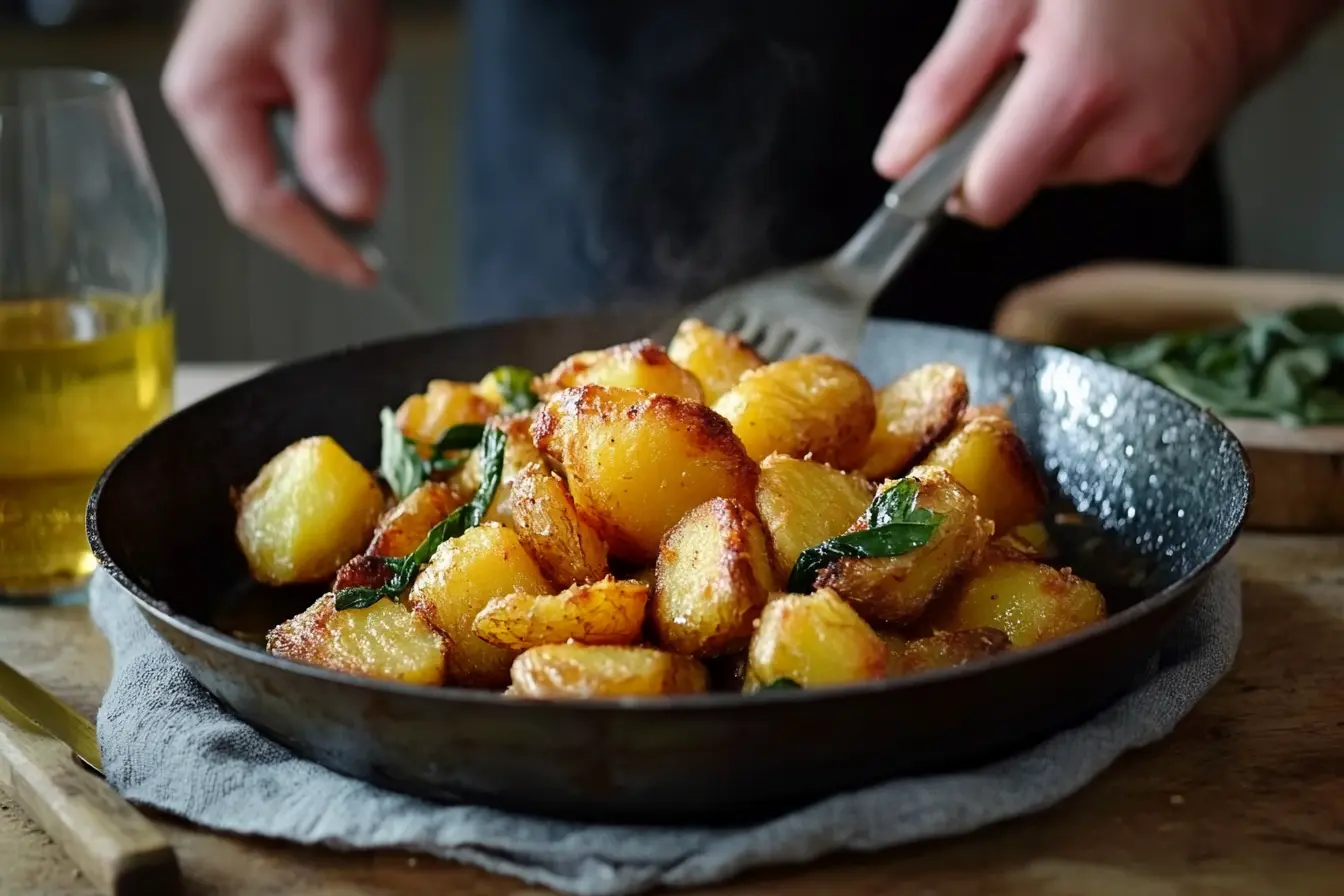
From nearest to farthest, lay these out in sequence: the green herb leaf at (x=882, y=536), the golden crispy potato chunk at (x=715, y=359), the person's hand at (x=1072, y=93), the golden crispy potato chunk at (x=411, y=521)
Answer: the green herb leaf at (x=882, y=536)
the golden crispy potato chunk at (x=411, y=521)
the golden crispy potato chunk at (x=715, y=359)
the person's hand at (x=1072, y=93)

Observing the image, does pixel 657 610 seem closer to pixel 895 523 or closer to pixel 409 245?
pixel 895 523

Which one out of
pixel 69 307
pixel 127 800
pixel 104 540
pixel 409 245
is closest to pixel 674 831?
pixel 127 800

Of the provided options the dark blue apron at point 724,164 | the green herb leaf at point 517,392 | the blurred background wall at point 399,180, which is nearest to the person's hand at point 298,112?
the dark blue apron at point 724,164

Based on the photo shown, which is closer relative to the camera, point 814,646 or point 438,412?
point 814,646

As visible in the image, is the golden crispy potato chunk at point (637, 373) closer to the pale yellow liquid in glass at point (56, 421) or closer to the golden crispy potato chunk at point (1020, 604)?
the golden crispy potato chunk at point (1020, 604)

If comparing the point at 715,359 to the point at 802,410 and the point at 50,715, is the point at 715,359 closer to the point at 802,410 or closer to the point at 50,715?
the point at 802,410

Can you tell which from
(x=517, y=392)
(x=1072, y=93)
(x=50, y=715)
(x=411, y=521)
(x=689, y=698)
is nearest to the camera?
(x=689, y=698)

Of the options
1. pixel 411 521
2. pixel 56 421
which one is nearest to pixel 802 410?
pixel 411 521
